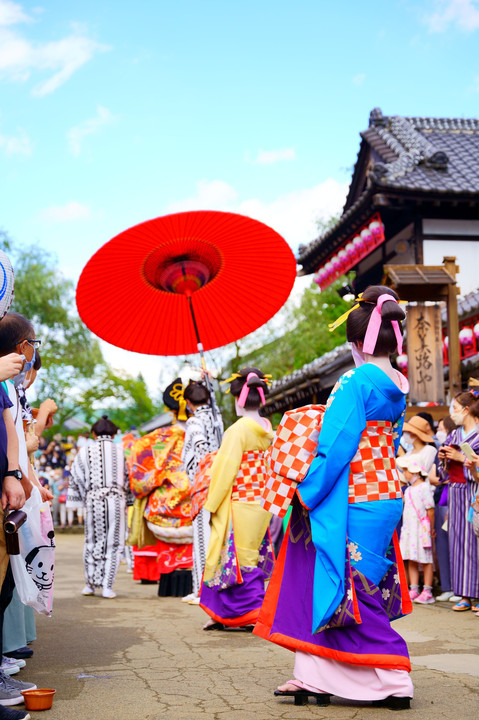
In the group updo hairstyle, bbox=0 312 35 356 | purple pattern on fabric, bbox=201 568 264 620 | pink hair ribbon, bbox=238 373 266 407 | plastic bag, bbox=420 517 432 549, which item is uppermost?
updo hairstyle, bbox=0 312 35 356

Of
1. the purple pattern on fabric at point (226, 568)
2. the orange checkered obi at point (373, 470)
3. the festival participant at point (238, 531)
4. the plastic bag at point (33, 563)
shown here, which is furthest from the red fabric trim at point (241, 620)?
the orange checkered obi at point (373, 470)

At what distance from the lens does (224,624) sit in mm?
5973

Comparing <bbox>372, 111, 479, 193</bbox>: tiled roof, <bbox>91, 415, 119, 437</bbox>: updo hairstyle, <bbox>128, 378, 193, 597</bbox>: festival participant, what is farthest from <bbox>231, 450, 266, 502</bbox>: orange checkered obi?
<bbox>372, 111, 479, 193</bbox>: tiled roof

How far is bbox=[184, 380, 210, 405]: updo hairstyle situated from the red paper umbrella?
1448mm

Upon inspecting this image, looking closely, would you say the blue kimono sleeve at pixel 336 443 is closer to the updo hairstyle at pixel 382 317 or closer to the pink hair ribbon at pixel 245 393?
the updo hairstyle at pixel 382 317

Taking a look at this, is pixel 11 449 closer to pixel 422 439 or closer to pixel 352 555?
pixel 352 555

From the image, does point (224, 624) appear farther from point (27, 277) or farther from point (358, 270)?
point (27, 277)

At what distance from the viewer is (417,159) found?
13.8 meters

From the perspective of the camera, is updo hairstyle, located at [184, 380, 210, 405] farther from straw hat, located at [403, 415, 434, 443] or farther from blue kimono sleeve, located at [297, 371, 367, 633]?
blue kimono sleeve, located at [297, 371, 367, 633]

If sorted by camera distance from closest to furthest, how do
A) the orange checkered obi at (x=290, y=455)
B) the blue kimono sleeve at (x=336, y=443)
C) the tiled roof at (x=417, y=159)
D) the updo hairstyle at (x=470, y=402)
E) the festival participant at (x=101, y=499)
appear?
the blue kimono sleeve at (x=336, y=443)
the orange checkered obi at (x=290, y=455)
the updo hairstyle at (x=470, y=402)
the festival participant at (x=101, y=499)
the tiled roof at (x=417, y=159)

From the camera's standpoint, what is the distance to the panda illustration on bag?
12.4 feet

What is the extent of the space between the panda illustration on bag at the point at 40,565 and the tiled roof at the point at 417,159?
986cm

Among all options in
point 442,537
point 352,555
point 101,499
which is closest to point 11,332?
point 352,555

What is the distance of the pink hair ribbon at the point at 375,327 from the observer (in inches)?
153
